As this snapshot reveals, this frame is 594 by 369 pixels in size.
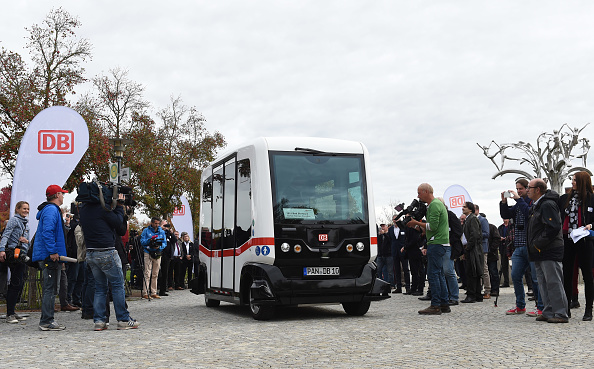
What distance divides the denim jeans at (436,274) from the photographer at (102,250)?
485cm

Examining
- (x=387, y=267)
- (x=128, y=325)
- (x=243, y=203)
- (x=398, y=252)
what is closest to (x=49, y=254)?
(x=128, y=325)

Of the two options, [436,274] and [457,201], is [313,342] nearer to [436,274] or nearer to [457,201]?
[436,274]

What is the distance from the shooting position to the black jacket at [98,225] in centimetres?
918

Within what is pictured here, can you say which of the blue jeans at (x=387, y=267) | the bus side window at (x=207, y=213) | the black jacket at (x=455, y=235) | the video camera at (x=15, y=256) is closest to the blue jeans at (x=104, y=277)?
the video camera at (x=15, y=256)

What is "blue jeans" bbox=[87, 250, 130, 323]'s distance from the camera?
30.2ft

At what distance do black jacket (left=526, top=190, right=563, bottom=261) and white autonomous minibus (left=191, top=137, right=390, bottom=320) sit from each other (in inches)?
96.9

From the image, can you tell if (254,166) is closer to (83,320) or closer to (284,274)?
(284,274)

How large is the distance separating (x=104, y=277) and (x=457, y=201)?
1632cm

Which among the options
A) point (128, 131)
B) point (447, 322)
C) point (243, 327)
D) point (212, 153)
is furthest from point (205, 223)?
point (212, 153)

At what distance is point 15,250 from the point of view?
10.3m

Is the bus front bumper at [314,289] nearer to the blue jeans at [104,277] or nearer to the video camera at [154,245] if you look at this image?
the blue jeans at [104,277]

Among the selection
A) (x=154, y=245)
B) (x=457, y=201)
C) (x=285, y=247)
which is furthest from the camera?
(x=457, y=201)

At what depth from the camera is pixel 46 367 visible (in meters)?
6.26

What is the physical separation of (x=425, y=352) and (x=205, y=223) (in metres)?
7.34
